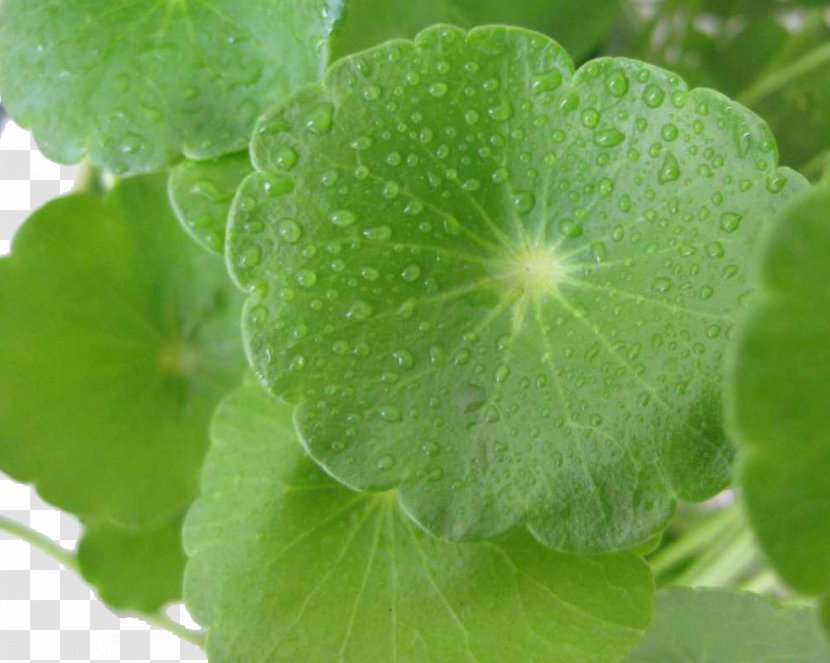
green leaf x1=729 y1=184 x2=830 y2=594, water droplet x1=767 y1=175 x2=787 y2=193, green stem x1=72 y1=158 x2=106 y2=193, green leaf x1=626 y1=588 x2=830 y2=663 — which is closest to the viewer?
green leaf x1=729 y1=184 x2=830 y2=594

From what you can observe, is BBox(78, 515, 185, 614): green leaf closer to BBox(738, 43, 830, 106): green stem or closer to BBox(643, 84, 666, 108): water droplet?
BBox(643, 84, 666, 108): water droplet

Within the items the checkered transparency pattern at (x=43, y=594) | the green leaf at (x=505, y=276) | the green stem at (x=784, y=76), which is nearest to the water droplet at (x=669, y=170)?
the green leaf at (x=505, y=276)

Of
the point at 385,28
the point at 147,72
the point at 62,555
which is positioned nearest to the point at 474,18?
the point at 385,28

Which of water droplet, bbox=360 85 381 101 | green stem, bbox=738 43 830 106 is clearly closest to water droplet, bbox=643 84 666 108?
water droplet, bbox=360 85 381 101

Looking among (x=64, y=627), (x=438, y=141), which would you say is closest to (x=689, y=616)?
(x=438, y=141)

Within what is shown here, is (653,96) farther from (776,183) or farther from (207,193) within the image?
(207,193)

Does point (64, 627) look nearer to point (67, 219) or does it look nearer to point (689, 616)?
point (67, 219)
